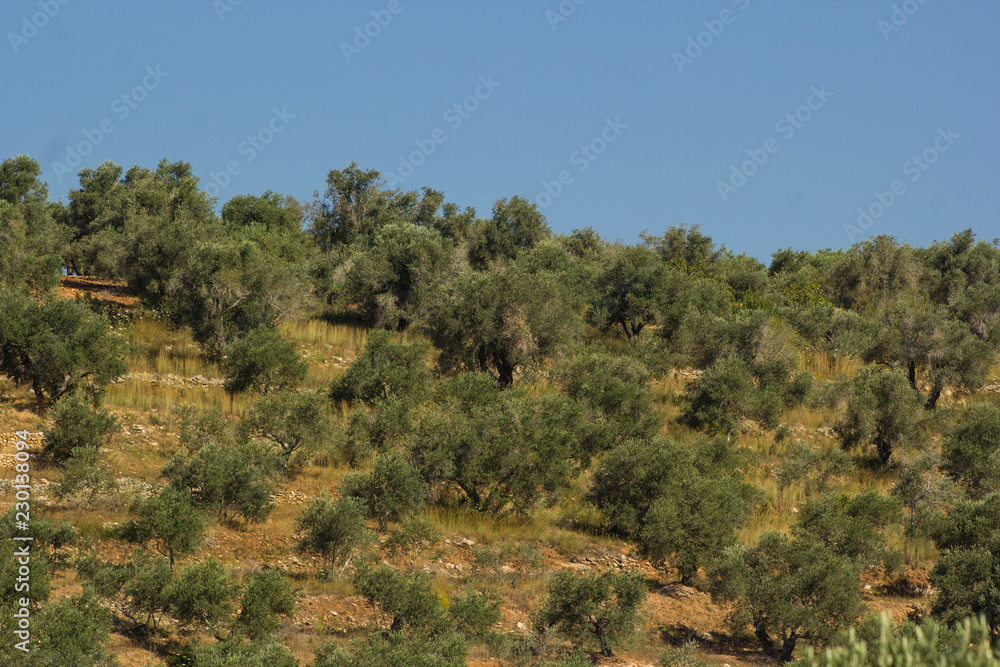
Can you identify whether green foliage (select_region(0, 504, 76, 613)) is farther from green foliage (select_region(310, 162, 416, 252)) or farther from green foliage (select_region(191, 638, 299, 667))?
green foliage (select_region(310, 162, 416, 252))

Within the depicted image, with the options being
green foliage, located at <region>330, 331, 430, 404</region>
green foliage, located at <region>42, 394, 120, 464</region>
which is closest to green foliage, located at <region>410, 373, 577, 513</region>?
green foliage, located at <region>330, 331, 430, 404</region>

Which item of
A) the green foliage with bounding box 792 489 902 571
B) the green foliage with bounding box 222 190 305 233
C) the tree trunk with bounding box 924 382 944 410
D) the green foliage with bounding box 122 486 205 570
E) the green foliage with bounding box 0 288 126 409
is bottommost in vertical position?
the green foliage with bounding box 122 486 205 570

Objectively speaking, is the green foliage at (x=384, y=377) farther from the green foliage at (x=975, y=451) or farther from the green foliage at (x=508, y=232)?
the green foliage at (x=508, y=232)

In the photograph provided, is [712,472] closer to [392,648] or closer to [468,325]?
[468,325]

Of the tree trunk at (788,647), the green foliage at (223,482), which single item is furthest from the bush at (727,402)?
the green foliage at (223,482)

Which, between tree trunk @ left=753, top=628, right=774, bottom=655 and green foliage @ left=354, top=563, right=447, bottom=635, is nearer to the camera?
green foliage @ left=354, top=563, right=447, bottom=635

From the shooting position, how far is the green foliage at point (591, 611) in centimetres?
1530

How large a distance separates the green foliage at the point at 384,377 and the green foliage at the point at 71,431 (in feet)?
25.0

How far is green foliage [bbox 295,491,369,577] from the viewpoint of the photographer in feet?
55.9

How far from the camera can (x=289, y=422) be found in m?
22.3

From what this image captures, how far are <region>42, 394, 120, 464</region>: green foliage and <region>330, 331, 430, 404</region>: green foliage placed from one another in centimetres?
761

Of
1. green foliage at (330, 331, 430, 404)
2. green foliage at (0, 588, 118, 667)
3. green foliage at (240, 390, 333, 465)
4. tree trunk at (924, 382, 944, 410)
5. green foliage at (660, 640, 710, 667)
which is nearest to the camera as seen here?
green foliage at (0, 588, 118, 667)

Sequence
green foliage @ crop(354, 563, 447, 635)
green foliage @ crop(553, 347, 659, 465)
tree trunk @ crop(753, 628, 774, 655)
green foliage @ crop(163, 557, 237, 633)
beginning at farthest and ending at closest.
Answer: green foliage @ crop(553, 347, 659, 465)
tree trunk @ crop(753, 628, 774, 655)
green foliage @ crop(354, 563, 447, 635)
green foliage @ crop(163, 557, 237, 633)

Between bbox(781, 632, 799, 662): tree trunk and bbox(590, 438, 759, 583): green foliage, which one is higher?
bbox(590, 438, 759, 583): green foliage
